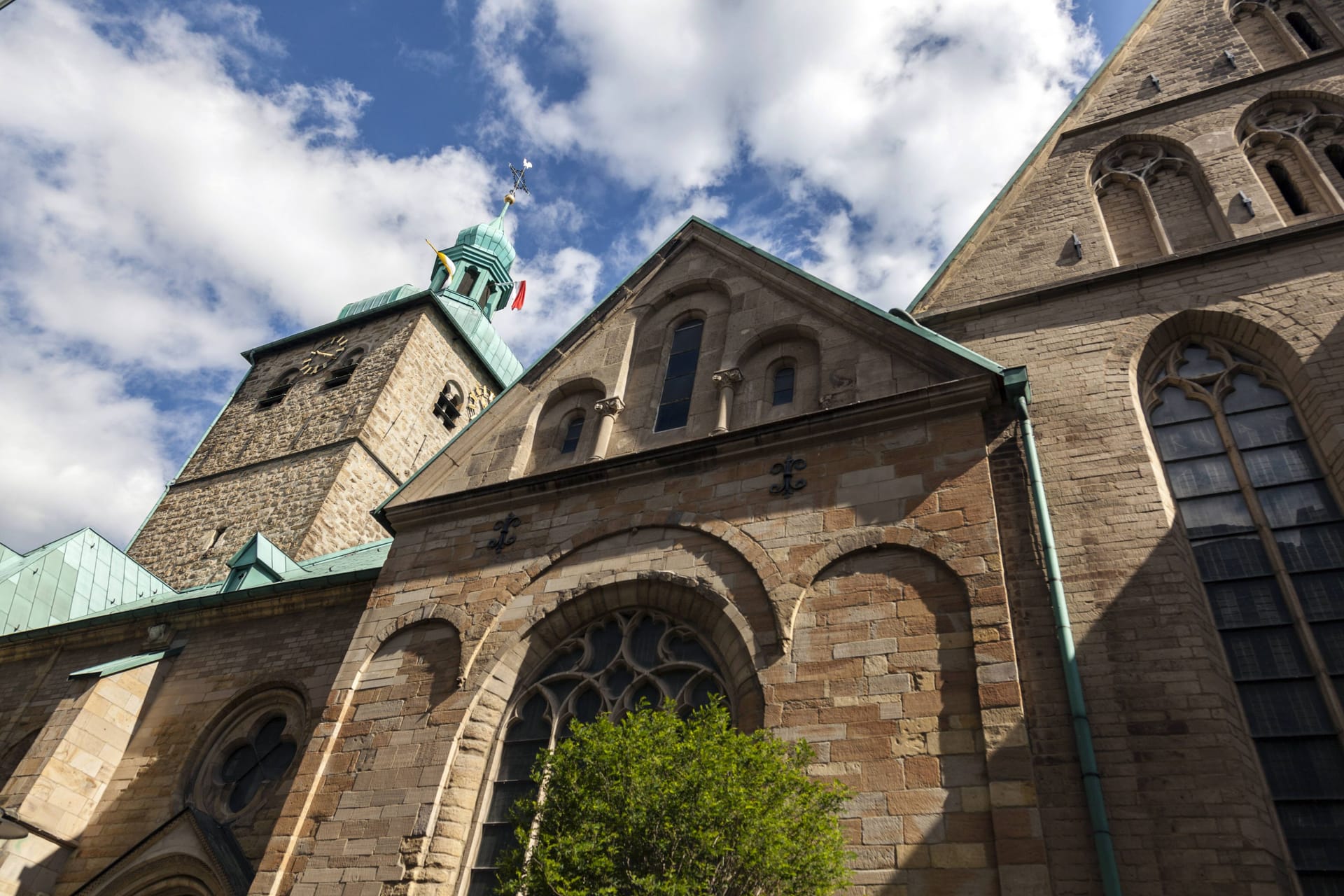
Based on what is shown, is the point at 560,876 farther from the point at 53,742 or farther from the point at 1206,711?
the point at 53,742

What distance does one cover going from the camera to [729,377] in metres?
11.7

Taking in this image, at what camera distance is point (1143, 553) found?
8.82 metres

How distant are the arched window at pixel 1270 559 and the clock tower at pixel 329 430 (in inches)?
822

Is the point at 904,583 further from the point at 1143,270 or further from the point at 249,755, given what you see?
the point at 249,755

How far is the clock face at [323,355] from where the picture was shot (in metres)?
33.2

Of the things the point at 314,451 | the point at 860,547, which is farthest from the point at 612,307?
the point at 314,451

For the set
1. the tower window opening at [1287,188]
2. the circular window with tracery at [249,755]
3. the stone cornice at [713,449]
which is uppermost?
the tower window opening at [1287,188]

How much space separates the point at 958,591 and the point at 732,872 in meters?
3.31

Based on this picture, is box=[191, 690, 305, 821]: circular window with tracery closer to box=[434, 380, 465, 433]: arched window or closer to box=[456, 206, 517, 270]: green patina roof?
box=[434, 380, 465, 433]: arched window

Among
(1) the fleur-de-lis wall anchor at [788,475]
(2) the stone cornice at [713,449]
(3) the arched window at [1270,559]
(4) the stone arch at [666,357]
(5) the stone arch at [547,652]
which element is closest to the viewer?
(3) the arched window at [1270,559]

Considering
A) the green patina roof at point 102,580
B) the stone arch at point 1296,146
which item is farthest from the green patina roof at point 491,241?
the stone arch at point 1296,146

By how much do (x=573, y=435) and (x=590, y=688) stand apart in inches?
161

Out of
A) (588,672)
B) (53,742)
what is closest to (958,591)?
(588,672)

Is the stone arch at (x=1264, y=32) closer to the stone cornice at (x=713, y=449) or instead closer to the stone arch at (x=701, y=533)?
the stone cornice at (x=713, y=449)
